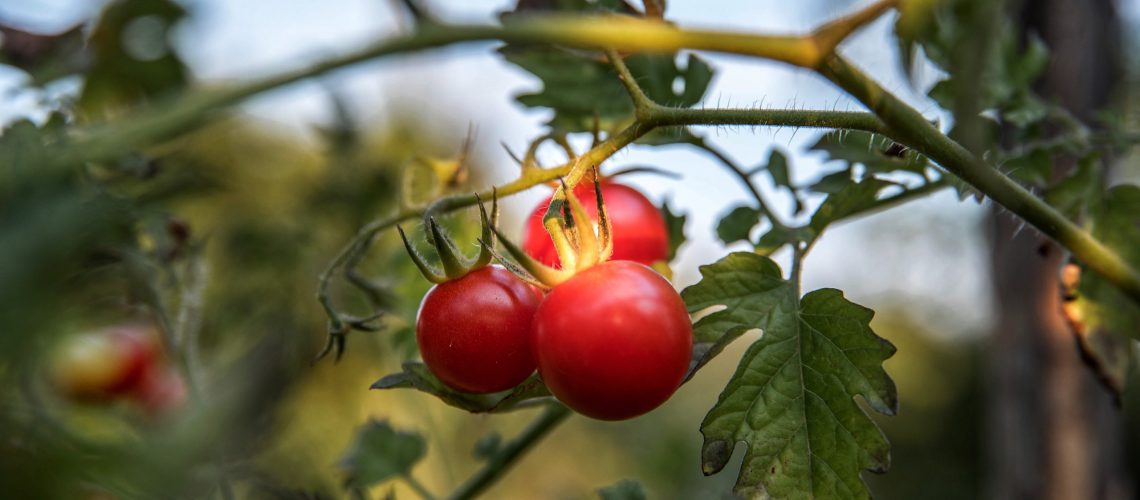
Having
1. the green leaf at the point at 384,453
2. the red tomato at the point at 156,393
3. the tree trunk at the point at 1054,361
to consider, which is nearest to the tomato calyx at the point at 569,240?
the green leaf at the point at 384,453

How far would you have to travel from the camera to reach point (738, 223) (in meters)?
0.80

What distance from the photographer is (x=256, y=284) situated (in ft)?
4.99

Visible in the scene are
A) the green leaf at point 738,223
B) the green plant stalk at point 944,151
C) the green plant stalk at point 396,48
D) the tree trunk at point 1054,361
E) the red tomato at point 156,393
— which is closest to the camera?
the green plant stalk at point 396,48

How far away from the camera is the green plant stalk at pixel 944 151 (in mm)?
487

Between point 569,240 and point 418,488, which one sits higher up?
point 569,240

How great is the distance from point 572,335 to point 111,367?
0.94 m

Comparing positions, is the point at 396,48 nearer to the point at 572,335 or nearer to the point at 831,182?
the point at 572,335

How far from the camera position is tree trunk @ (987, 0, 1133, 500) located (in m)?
1.74

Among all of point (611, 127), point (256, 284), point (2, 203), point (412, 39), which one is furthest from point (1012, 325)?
point (2, 203)

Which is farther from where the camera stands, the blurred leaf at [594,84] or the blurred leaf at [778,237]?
the blurred leaf at [594,84]

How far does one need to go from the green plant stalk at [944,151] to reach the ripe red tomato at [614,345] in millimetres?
153

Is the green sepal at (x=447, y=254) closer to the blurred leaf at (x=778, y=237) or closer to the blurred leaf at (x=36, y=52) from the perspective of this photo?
the blurred leaf at (x=778, y=237)

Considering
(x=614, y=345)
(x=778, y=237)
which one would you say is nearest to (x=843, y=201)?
(x=778, y=237)

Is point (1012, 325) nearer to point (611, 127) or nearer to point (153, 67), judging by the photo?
point (611, 127)
